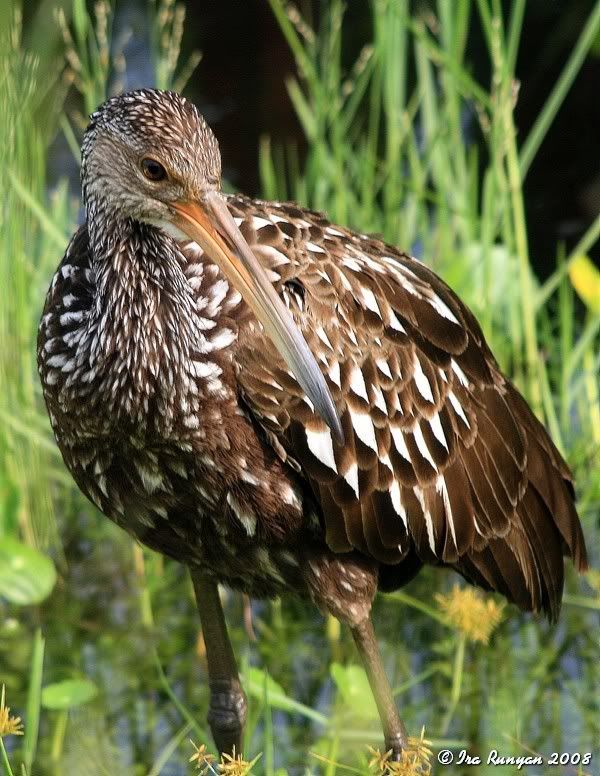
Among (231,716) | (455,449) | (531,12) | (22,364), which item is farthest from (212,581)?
(531,12)

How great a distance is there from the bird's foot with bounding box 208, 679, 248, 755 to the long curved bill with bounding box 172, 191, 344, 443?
1320 millimetres

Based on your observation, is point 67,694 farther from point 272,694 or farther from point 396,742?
point 396,742

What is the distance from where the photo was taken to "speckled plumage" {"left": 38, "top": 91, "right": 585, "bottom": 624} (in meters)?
3.95

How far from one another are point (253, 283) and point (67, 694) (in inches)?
68.0

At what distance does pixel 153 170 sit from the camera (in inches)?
149

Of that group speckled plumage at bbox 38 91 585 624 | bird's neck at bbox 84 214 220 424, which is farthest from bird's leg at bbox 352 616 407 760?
bird's neck at bbox 84 214 220 424

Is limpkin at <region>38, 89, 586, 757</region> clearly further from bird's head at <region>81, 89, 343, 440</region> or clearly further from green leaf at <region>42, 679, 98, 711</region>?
green leaf at <region>42, 679, 98, 711</region>

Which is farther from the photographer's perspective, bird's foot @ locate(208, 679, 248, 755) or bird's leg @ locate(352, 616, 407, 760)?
bird's foot @ locate(208, 679, 248, 755)

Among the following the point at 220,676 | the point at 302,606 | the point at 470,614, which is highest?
the point at 470,614

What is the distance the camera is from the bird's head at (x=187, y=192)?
3.67 metres

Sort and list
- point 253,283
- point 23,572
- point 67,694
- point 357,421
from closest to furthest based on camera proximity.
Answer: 1. point 253,283
2. point 357,421
3. point 67,694
4. point 23,572

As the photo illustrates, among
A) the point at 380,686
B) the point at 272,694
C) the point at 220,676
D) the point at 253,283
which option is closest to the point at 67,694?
the point at 220,676

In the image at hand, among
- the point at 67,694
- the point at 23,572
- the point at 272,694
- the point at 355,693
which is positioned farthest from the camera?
the point at 23,572

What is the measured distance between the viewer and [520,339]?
585 centimetres
